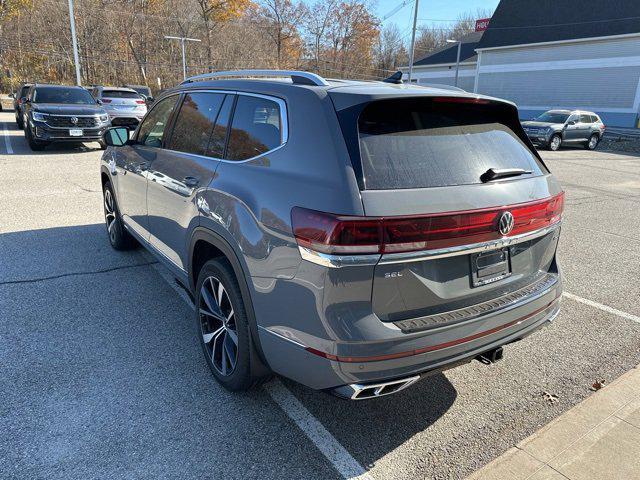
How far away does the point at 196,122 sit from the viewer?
3.41m

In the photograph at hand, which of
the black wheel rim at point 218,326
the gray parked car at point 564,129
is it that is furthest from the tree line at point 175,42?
the black wheel rim at point 218,326

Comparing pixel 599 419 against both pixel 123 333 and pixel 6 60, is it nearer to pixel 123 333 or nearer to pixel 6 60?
pixel 123 333

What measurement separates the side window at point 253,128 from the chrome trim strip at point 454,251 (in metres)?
0.89

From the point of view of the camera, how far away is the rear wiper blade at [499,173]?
2.41 m

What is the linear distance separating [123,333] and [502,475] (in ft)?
9.14

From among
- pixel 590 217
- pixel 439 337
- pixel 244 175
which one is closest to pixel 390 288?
pixel 439 337

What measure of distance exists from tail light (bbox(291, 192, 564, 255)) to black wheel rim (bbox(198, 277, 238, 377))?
92 cm

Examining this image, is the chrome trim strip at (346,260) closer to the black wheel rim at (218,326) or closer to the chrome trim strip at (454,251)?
the chrome trim strip at (454,251)

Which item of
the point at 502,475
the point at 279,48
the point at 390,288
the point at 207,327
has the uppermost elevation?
Result: the point at 279,48

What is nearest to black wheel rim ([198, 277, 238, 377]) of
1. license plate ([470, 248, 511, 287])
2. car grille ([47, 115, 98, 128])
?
license plate ([470, 248, 511, 287])

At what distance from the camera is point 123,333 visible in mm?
3576

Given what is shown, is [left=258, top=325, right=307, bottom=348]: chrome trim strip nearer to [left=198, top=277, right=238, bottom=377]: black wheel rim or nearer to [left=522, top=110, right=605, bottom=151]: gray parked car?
[left=198, top=277, right=238, bottom=377]: black wheel rim

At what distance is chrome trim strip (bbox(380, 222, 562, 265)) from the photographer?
2033 mm

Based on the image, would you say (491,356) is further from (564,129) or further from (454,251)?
(564,129)
